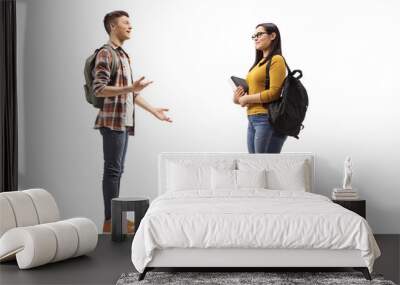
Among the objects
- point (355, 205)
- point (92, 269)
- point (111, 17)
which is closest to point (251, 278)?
point (92, 269)

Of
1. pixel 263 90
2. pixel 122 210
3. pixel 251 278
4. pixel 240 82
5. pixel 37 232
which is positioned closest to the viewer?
pixel 251 278

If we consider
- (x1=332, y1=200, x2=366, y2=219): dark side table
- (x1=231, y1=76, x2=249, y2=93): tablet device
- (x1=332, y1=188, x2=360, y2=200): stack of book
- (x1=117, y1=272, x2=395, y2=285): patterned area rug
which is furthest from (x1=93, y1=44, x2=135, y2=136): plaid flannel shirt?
(x1=117, y1=272, x2=395, y2=285): patterned area rug

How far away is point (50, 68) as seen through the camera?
7.27m

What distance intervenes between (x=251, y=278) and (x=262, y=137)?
2.57m

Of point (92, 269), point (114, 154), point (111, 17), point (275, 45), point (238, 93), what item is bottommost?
point (92, 269)

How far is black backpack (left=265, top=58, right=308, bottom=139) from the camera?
7.05 metres

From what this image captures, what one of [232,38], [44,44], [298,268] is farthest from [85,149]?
[298,268]

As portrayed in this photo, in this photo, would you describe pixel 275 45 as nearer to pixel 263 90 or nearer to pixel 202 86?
pixel 263 90

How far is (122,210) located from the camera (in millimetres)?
6621

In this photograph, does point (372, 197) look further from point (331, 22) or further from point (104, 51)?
point (104, 51)

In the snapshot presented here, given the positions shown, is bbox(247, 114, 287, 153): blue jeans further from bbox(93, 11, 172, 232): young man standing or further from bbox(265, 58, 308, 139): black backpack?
bbox(93, 11, 172, 232): young man standing

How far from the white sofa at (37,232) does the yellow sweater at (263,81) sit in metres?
2.36

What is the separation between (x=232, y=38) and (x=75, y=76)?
5.93 feet

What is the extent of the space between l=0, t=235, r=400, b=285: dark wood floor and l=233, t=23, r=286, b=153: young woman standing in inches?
67.5
